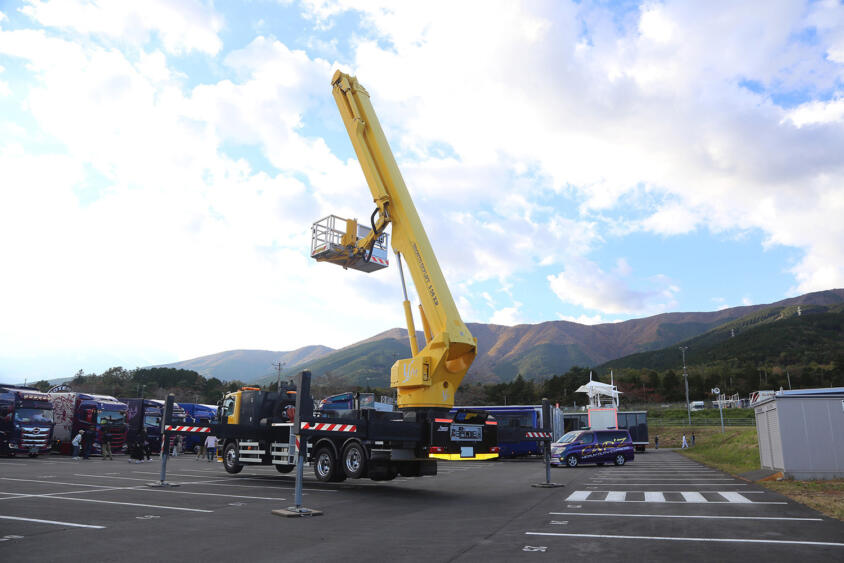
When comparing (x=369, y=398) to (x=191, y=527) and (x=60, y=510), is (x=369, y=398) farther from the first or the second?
(x=60, y=510)

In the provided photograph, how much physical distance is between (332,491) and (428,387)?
345 cm

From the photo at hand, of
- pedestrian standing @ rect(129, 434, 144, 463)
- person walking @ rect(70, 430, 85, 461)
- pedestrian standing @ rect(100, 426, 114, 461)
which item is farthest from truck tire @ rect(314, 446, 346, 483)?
person walking @ rect(70, 430, 85, 461)

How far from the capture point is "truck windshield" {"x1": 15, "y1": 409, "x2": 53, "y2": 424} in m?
25.6

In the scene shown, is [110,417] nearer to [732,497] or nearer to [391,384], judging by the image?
[391,384]

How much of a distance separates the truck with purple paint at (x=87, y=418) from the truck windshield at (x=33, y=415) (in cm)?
137

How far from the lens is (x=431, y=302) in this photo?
13.1m

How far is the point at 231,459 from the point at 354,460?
20.5 feet

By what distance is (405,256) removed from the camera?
13992 millimetres

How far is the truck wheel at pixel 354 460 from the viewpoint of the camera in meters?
12.2

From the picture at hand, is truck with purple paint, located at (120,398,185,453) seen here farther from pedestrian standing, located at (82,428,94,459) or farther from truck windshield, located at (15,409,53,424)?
truck windshield, located at (15,409,53,424)

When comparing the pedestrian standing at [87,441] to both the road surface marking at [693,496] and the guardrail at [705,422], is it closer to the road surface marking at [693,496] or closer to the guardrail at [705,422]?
the road surface marking at [693,496]

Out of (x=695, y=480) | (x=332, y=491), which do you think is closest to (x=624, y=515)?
(x=332, y=491)

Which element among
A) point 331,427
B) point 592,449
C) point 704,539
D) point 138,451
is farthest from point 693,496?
point 138,451

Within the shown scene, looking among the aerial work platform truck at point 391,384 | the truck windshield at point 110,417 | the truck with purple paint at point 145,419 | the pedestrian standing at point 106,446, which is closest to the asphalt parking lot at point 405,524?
the aerial work platform truck at point 391,384
